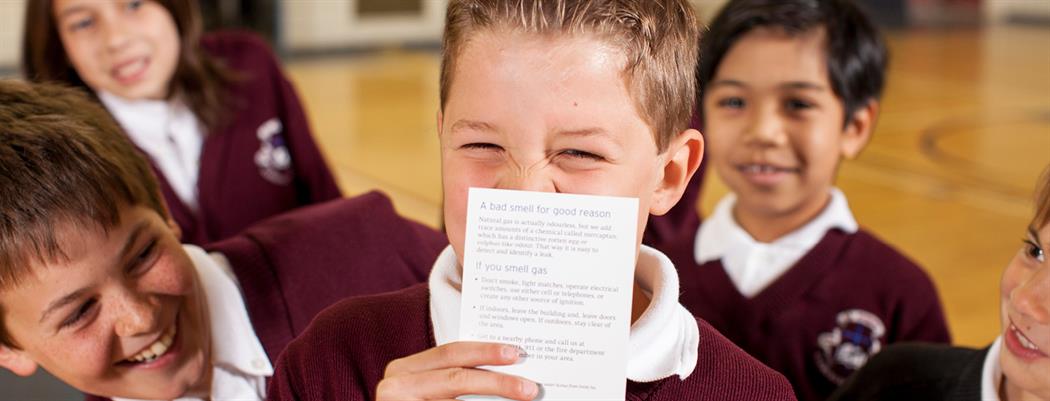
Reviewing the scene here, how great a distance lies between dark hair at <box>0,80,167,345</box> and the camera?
1087 millimetres

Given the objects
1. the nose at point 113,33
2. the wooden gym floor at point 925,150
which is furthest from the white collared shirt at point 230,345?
the nose at point 113,33

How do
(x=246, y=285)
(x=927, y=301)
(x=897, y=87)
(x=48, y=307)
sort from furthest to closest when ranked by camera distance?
(x=897, y=87), (x=927, y=301), (x=246, y=285), (x=48, y=307)

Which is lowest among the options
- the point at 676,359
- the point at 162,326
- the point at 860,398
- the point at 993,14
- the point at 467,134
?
the point at 993,14

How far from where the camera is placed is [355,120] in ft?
15.8

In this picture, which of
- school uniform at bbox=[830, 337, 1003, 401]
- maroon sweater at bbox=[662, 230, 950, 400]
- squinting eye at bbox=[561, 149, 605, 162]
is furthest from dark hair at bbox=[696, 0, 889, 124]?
squinting eye at bbox=[561, 149, 605, 162]

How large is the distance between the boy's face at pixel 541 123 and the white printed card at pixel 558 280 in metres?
0.05

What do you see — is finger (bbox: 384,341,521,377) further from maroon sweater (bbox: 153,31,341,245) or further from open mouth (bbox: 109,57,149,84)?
open mouth (bbox: 109,57,149,84)

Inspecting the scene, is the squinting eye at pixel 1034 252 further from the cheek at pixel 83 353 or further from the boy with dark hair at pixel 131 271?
the cheek at pixel 83 353

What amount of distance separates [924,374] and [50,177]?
99 cm

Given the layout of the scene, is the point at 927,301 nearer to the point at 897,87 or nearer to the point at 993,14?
the point at 897,87

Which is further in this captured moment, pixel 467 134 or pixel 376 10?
pixel 376 10

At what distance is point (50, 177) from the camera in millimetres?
1111

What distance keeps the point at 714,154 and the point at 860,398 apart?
0.45m

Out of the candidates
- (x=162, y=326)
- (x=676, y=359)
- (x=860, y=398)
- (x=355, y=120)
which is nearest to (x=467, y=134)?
(x=676, y=359)
